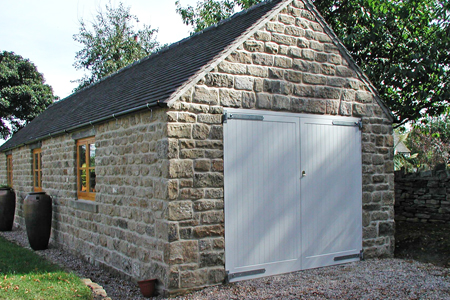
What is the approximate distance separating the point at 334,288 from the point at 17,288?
4419mm

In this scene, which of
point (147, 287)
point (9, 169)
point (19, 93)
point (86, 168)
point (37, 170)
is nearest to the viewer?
point (147, 287)

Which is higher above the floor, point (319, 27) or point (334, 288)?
point (319, 27)

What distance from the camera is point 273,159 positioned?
22.9ft

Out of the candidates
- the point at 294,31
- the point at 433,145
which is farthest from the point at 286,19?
the point at 433,145

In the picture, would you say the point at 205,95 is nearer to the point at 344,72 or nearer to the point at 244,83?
the point at 244,83

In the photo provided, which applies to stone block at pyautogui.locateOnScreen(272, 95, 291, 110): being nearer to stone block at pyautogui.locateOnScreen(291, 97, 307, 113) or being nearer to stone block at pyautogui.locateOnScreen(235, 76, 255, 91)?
stone block at pyautogui.locateOnScreen(291, 97, 307, 113)

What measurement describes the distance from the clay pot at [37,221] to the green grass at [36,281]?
149cm

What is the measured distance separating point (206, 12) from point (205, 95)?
13201 millimetres

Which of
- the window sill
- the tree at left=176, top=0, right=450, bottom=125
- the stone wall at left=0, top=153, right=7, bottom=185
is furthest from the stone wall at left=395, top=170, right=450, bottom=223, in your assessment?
the stone wall at left=0, top=153, right=7, bottom=185

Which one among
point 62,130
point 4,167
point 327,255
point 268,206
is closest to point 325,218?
point 327,255

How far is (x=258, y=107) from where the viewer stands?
22.7 feet

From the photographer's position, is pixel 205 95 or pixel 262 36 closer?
pixel 205 95

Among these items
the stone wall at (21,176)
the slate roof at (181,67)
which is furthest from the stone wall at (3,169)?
the slate roof at (181,67)

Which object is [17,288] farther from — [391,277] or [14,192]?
[14,192]
